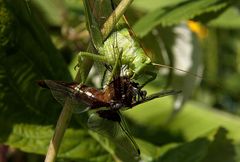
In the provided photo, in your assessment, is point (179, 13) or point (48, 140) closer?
point (48, 140)

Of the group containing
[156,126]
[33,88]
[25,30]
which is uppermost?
[25,30]

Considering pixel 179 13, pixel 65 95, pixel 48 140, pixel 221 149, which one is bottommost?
pixel 221 149

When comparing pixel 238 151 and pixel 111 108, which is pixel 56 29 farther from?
pixel 111 108

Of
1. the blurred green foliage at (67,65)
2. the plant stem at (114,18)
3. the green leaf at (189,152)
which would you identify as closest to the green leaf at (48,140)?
the blurred green foliage at (67,65)

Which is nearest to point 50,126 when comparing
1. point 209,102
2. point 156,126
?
point 156,126

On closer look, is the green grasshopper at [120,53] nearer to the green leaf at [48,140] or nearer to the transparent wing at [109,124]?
the transparent wing at [109,124]

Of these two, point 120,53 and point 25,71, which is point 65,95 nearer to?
point 120,53

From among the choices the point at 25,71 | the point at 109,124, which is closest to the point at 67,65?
the point at 25,71
